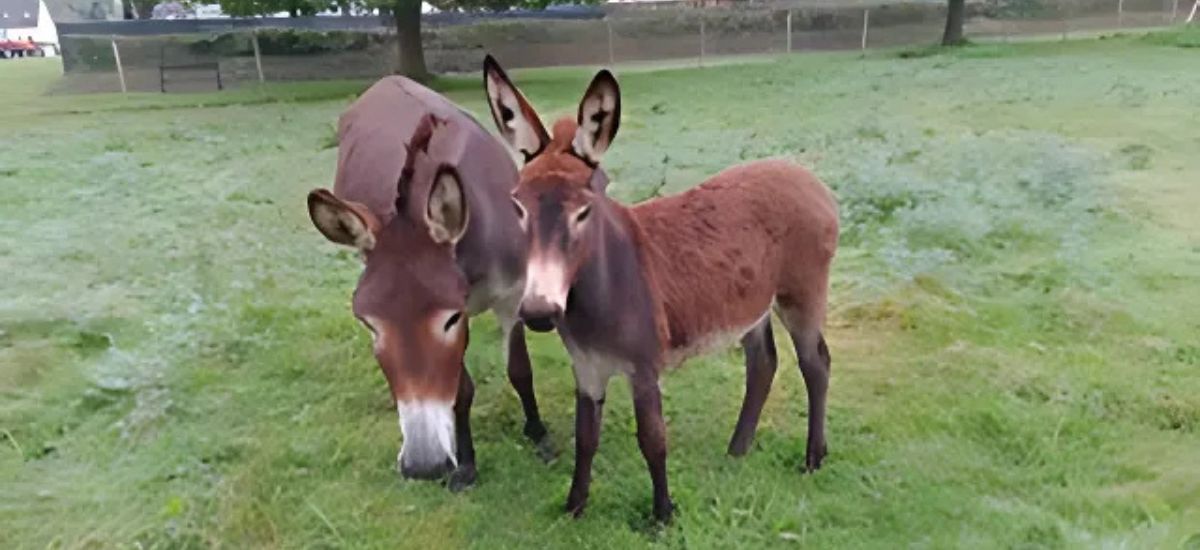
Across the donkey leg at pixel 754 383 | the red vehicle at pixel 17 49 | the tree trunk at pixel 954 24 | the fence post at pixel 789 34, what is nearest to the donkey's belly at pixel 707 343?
the donkey leg at pixel 754 383

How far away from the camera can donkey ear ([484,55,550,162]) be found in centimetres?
318

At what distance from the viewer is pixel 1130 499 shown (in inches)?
149

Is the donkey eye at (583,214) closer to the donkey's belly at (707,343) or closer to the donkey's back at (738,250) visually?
the donkey's back at (738,250)

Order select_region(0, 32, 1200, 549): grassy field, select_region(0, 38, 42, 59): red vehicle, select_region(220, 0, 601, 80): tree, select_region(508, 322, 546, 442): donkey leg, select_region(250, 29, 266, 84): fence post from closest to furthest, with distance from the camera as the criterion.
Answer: select_region(0, 32, 1200, 549): grassy field
select_region(508, 322, 546, 442): donkey leg
select_region(220, 0, 601, 80): tree
select_region(250, 29, 266, 84): fence post
select_region(0, 38, 42, 59): red vehicle

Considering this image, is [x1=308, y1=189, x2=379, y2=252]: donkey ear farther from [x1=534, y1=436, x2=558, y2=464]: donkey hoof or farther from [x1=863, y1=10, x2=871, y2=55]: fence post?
[x1=863, y1=10, x2=871, y2=55]: fence post

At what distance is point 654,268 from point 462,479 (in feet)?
4.28

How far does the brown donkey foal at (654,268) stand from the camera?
3.06 metres

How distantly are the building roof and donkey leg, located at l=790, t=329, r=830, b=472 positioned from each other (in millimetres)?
70006

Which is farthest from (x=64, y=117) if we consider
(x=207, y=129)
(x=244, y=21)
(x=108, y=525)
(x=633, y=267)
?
(x=633, y=267)

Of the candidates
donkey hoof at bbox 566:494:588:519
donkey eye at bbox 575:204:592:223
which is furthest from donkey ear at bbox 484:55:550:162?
donkey hoof at bbox 566:494:588:519

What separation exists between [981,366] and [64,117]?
16.6m

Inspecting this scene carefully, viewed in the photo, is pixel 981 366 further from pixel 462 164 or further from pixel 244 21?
pixel 244 21

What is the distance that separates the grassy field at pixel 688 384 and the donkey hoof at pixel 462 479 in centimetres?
7

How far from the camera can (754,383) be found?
4.32 metres
